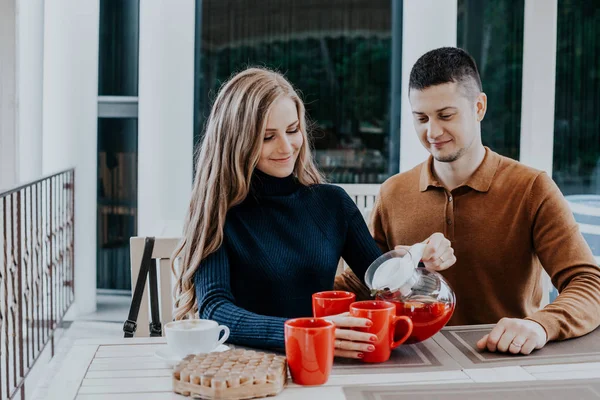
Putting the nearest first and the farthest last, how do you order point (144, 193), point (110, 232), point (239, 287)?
1. point (239, 287)
2. point (144, 193)
3. point (110, 232)

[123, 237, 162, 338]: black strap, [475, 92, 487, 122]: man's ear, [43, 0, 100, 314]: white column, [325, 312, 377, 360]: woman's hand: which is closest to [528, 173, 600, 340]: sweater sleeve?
[475, 92, 487, 122]: man's ear

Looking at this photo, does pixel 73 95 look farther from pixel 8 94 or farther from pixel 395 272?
pixel 395 272

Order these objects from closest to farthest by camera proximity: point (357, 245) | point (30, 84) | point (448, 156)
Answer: point (357, 245) → point (448, 156) → point (30, 84)

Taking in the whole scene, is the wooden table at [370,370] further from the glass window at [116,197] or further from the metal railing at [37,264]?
the glass window at [116,197]

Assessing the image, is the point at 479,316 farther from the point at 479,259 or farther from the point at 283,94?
the point at 283,94

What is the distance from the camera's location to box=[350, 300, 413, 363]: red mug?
4.08 feet

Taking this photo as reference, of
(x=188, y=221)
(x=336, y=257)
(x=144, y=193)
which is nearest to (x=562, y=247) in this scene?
(x=336, y=257)

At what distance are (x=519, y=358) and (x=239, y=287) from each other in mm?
659

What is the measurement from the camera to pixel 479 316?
196 centimetres

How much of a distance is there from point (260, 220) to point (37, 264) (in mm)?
2204

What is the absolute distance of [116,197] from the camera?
15.1ft

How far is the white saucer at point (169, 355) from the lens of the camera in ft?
4.16

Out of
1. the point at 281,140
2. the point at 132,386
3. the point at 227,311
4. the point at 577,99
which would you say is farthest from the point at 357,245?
the point at 577,99

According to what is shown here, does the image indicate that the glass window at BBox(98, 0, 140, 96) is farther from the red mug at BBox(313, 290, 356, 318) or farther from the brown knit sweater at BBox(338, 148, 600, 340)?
the red mug at BBox(313, 290, 356, 318)
